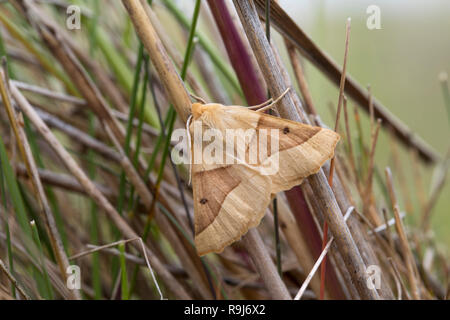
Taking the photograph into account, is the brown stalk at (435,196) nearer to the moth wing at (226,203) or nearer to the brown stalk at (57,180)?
the moth wing at (226,203)

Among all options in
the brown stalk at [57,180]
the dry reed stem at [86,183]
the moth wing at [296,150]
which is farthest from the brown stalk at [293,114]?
the brown stalk at [57,180]

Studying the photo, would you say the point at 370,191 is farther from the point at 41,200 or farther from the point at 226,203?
the point at 41,200

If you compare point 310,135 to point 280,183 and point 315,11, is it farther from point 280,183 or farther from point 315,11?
point 315,11

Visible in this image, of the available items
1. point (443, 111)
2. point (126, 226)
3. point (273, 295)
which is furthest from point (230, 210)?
point (443, 111)

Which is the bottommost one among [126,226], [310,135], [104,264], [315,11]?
[104,264]

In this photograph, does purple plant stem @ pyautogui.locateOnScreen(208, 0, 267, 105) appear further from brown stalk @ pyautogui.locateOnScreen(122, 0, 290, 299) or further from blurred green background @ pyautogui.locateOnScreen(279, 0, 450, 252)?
blurred green background @ pyautogui.locateOnScreen(279, 0, 450, 252)

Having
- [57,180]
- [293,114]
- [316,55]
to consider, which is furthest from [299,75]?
[57,180]

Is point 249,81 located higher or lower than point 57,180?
higher
